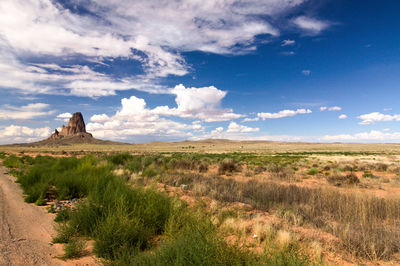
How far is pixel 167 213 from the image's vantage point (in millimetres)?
6363

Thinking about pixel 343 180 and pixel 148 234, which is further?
pixel 343 180

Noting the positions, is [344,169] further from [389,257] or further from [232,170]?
[389,257]

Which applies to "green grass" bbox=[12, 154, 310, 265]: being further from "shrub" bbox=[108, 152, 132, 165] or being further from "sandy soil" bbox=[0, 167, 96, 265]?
"shrub" bbox=[108, 152, 132, 165]

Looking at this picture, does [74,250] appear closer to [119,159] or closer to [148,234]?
[148,234]

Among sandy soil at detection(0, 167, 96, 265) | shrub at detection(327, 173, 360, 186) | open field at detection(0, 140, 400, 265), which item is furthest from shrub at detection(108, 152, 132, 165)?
shrub at detection(327, 173, 360, 186)

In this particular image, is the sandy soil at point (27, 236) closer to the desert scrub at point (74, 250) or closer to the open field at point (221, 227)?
the desert scrub at point (74, 250)

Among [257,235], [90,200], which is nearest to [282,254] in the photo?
[257,235]

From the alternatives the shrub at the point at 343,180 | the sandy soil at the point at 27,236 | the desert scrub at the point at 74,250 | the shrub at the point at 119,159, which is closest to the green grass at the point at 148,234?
the desert scrub at the point at 74,250

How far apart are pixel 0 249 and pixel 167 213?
13.1 feet

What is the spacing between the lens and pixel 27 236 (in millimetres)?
5957

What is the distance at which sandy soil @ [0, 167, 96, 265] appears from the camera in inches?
188

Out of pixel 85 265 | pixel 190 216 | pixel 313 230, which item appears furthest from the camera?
pixel 313 230

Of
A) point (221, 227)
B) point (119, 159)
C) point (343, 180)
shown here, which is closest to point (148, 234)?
point (221, 227)

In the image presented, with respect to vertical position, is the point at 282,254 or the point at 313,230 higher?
the point at 282,254
